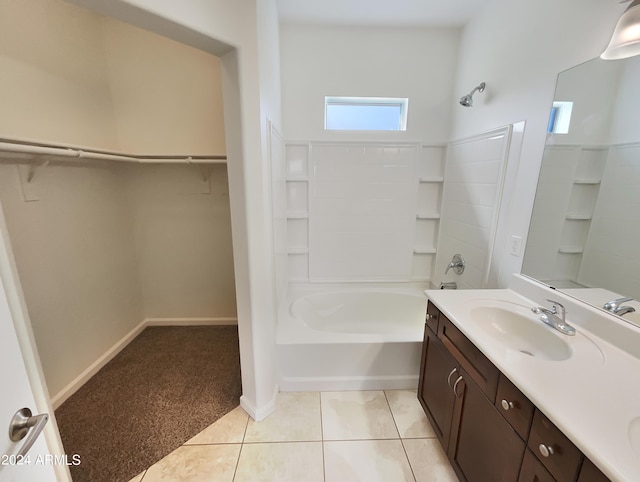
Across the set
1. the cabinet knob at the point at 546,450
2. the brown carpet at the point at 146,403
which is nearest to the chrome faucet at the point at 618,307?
the cabinet knob at the point at 546,450

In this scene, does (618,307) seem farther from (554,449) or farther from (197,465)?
(197,465)

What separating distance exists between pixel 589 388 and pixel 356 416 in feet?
4.18

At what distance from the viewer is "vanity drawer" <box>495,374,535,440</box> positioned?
87 cm

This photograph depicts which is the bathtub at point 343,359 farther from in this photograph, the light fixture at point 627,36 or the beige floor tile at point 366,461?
the light fixture at point 627,36

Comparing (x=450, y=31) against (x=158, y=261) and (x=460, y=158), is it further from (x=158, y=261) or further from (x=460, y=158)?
(x=158, y=261)

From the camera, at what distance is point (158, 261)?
2.55 meters

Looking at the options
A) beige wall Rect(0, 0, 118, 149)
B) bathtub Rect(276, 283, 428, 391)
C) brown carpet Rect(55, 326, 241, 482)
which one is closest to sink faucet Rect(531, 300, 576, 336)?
bathtub Rect(276, 283, 428, 391)

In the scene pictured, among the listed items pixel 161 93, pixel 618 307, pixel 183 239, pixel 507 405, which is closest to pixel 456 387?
pixel 507 405

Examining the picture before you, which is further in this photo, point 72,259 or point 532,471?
point 72,259

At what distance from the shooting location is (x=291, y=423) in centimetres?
166

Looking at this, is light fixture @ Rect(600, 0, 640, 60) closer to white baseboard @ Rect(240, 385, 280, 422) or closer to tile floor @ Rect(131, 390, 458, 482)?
tile floor @ Rect(131, 390, 458, 482)

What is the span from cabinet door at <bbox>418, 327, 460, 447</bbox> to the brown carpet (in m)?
1.26

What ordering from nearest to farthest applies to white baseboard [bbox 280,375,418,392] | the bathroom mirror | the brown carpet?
the bathroom mirror, the brown carpet, white baseboard [bbox 280,375,418,392]

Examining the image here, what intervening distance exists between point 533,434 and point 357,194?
2054 millimetres
